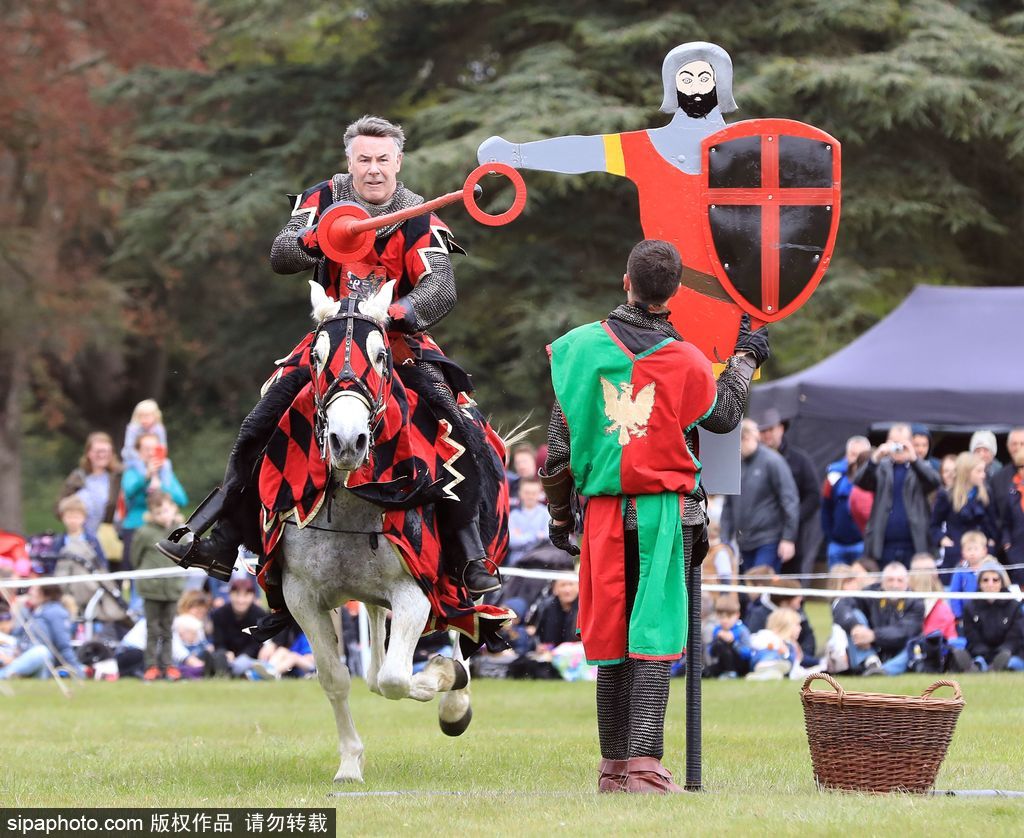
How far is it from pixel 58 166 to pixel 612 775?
21.9 metres

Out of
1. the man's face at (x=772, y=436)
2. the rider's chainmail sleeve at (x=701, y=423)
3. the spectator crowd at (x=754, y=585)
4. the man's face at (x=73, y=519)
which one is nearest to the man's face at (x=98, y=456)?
the spectator crowd at (x=754, y=585)

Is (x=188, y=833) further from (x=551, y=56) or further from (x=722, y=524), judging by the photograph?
(x=551, y=56)

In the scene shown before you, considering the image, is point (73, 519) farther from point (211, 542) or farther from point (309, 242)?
point (309, 242)

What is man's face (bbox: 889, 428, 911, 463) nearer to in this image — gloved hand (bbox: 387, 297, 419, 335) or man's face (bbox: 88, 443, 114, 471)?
man's face (bbox: 88, 443, 114, 471)

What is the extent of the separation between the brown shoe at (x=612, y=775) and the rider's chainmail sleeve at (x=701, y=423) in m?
0.98

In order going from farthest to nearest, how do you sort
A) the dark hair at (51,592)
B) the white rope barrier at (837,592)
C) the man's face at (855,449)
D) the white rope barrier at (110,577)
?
the man's face at (855,449) < the dark hair at (51,592) < the white rope barrier at (110,577) < the white rope barrier at (837,592)

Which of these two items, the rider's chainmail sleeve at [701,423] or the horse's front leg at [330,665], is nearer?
the rider's chainmail sleeve at [701,423]

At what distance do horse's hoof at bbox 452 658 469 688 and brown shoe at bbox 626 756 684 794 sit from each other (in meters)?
1.63

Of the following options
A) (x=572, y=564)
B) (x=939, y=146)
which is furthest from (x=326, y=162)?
(x=572, y=564)

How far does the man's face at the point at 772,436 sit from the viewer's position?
15953 mm

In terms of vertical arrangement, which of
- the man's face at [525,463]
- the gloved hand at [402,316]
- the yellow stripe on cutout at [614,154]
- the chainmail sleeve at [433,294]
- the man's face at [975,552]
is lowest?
the man's face at [975,552]

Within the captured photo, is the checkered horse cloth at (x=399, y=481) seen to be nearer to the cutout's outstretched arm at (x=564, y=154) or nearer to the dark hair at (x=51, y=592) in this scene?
the cutout's outstretched arm at (x=564, y=154)

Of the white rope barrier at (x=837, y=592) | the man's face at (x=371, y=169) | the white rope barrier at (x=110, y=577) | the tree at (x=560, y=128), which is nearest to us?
the man's face at (x=371, y=169)

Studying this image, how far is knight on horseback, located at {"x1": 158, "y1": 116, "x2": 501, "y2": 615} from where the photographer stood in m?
8.00
